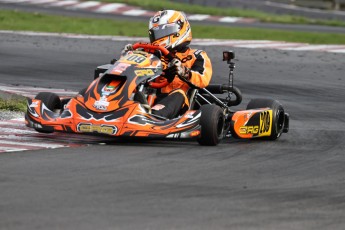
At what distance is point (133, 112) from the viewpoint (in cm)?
923

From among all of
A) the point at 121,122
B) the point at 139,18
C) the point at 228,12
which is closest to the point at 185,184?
the point at 121,122

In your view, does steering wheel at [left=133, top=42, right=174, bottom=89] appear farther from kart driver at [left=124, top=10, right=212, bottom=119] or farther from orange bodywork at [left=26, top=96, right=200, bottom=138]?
orange bodywork at [left=26, top=96, right=200, bottom=138]

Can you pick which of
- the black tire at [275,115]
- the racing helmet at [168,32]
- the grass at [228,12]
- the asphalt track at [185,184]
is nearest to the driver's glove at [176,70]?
the racing helmet at [168,32]

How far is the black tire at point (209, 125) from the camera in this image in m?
9.32

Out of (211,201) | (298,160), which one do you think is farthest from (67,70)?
(211,201)

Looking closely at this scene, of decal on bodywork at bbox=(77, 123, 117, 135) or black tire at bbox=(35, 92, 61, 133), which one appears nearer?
decal on bodywork at bbox=(77, 123, 117, 135)

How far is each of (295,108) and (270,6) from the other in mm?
21756

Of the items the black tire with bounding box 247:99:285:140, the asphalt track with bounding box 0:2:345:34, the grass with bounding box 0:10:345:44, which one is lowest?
the asphalt track with bounding box 0:2:345:34

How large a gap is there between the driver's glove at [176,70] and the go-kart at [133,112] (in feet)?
0.29

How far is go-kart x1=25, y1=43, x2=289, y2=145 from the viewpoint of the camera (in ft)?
30.1

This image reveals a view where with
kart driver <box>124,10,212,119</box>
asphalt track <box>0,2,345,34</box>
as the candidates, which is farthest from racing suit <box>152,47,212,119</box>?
asphalt track <box>0,2,345,34</box>

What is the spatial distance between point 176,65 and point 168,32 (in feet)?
2.14

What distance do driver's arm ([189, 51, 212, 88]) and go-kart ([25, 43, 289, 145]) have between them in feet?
0.24

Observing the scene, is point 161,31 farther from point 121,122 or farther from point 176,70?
point 121,122
